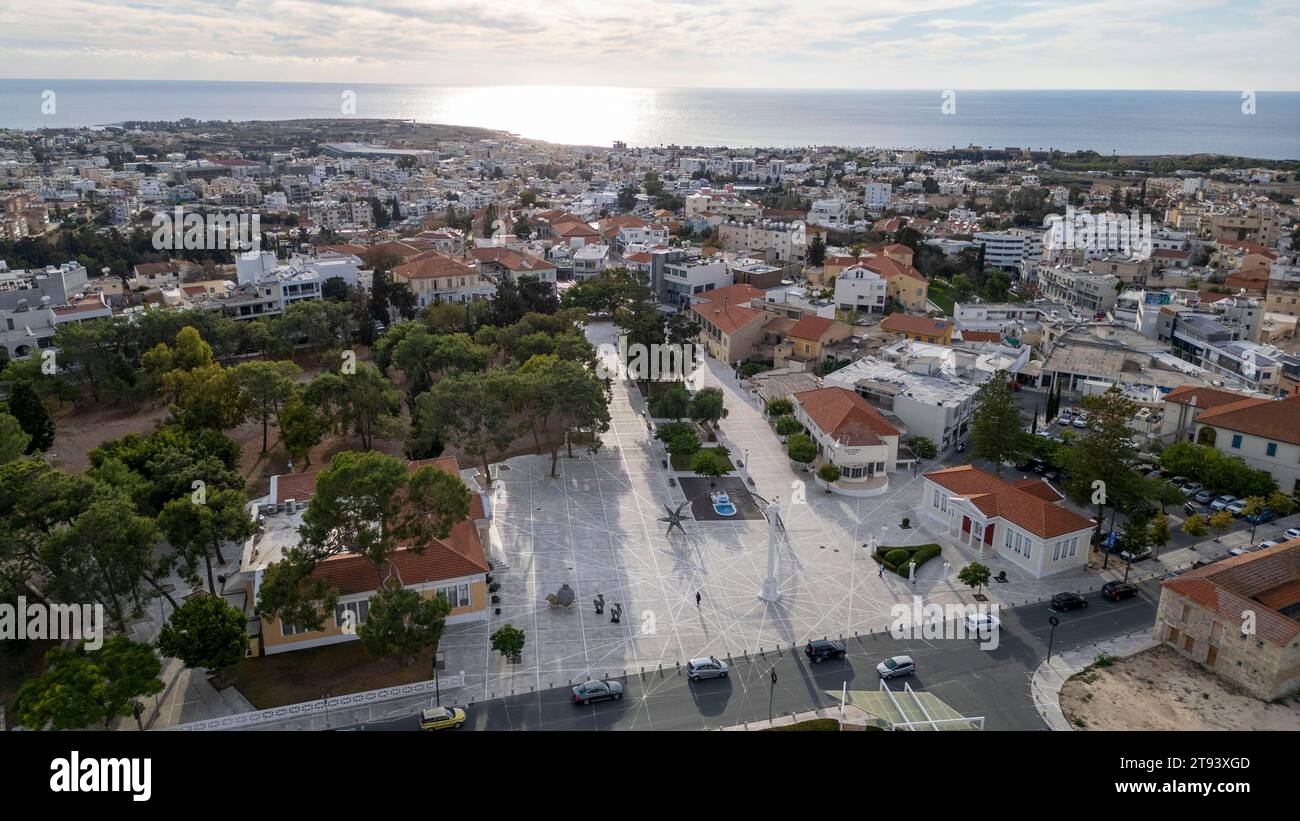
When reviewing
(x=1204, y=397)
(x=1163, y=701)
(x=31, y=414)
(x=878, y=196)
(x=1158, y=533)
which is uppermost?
(x=878, y=196)

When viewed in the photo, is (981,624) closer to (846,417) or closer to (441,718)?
(846,417)

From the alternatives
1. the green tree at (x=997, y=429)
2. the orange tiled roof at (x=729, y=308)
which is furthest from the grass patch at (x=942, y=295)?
the green tree at (x=997, y=429)

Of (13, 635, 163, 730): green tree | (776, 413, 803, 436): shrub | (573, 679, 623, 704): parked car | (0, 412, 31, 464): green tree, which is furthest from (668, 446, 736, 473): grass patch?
(0, 412, 31, 464): green tree

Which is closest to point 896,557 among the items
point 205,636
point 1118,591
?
point 1118,591

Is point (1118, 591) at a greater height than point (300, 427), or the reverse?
point (300, 427)

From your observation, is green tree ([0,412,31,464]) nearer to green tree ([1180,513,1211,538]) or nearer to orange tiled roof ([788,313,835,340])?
orange tiled roof ([788,313,835,340])
